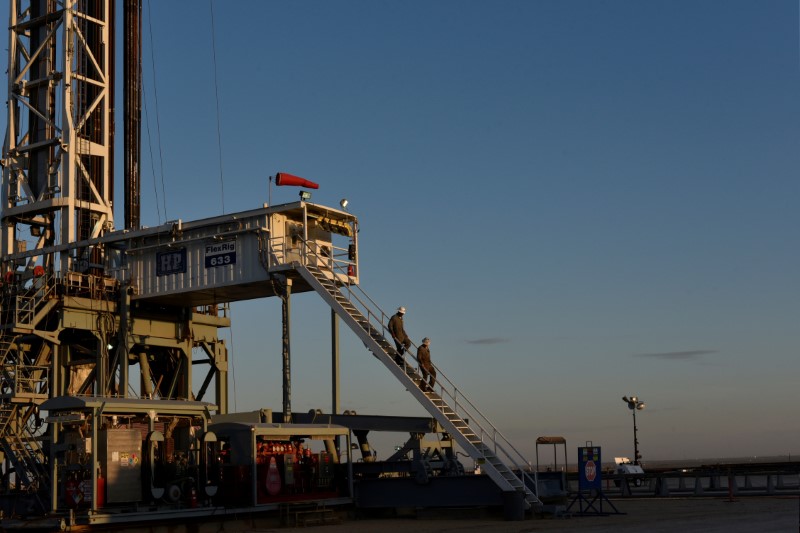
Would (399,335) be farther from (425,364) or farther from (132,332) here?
(132,332)

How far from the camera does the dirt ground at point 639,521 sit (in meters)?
23.4

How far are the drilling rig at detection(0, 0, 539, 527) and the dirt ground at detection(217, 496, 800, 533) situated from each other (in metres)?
0.95

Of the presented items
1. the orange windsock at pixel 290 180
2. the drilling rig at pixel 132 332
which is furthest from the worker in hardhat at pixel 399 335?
the orange windsock at pixel 290 180

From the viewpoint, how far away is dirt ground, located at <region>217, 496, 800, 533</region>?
76.7ft

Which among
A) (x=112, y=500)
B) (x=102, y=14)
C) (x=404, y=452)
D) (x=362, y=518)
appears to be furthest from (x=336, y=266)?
(x=102, y=14)

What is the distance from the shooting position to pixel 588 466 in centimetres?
2980

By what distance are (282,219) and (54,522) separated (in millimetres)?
14016

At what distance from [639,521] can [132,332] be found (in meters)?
21.1

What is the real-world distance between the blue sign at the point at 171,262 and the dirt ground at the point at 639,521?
11920mm

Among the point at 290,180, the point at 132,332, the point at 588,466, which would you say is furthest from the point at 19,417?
the point at 588,466

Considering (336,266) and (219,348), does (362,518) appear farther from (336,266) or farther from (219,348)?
(219,348)

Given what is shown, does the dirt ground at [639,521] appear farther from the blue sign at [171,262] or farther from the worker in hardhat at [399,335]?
the blue sign at [171,262]

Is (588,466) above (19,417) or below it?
below

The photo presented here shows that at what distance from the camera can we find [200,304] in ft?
135
